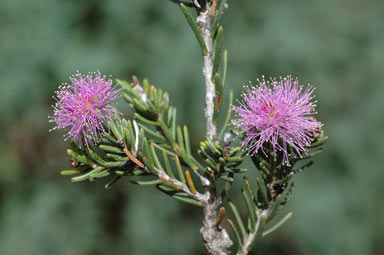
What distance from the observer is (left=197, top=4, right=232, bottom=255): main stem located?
0.86 m

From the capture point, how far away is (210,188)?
2.90 ft

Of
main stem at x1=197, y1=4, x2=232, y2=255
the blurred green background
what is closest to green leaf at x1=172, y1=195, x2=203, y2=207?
main stem at x1=197, y1=4, x2=232, y2=255

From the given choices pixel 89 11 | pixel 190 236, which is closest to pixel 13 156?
pixel 89 11

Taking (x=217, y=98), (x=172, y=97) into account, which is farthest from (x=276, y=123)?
(x=172, y=97)

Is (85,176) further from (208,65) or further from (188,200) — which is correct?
(208,65)

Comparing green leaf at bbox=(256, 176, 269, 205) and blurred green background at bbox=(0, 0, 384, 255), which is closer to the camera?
green leaf at bbox=(256, 176, 269, 205)

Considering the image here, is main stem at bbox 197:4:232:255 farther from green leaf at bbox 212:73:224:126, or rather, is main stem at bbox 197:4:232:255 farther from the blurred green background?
the blurred green background

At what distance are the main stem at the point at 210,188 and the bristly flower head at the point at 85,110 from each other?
0.20m

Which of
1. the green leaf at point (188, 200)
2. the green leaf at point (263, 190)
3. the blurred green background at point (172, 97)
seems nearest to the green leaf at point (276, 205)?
the green leaf at point (263, 190)

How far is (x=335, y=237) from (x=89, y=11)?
2724 mm

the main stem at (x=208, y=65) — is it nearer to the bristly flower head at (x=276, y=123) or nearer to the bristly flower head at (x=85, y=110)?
the bristly flower head at (x=276, y=123)

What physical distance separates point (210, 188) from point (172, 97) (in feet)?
7.82

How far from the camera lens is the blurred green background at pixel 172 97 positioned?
324 cm

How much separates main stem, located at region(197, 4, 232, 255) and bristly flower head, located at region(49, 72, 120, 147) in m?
0.20
